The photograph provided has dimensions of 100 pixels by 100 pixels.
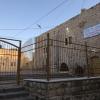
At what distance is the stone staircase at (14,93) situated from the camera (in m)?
6.23

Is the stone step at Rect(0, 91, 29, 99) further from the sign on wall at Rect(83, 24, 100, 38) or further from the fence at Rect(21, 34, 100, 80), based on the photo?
the sign on wall at Rect(83, 24, 100, 38)

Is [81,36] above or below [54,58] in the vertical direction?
above

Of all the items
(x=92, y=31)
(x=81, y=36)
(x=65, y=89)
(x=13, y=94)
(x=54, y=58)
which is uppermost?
(x=92, y=31)

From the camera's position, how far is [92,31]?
1576cm

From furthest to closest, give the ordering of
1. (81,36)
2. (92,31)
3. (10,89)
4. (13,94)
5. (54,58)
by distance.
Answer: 1. (81,36)
2. (92,31)
3. (54,58)
4. (10,89)
5. (13,94)

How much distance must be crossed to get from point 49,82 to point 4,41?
2541 millimetres

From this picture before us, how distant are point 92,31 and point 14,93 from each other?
10.7 m

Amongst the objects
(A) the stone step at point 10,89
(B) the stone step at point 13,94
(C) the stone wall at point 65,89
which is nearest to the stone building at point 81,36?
(C) the stone wall at point 65,89

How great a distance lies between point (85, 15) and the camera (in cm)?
1733

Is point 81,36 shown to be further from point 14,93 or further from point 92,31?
point 14,93

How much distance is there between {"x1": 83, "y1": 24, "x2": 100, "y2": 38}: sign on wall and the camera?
601 inches

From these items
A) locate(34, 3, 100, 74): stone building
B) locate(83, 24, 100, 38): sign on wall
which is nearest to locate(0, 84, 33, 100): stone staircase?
locate(34, 3, 100, 74): stone building

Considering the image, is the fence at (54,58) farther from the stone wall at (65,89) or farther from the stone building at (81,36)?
the stone wall at (65,89)

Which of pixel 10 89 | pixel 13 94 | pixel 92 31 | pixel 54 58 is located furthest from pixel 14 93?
pixel 92 31
